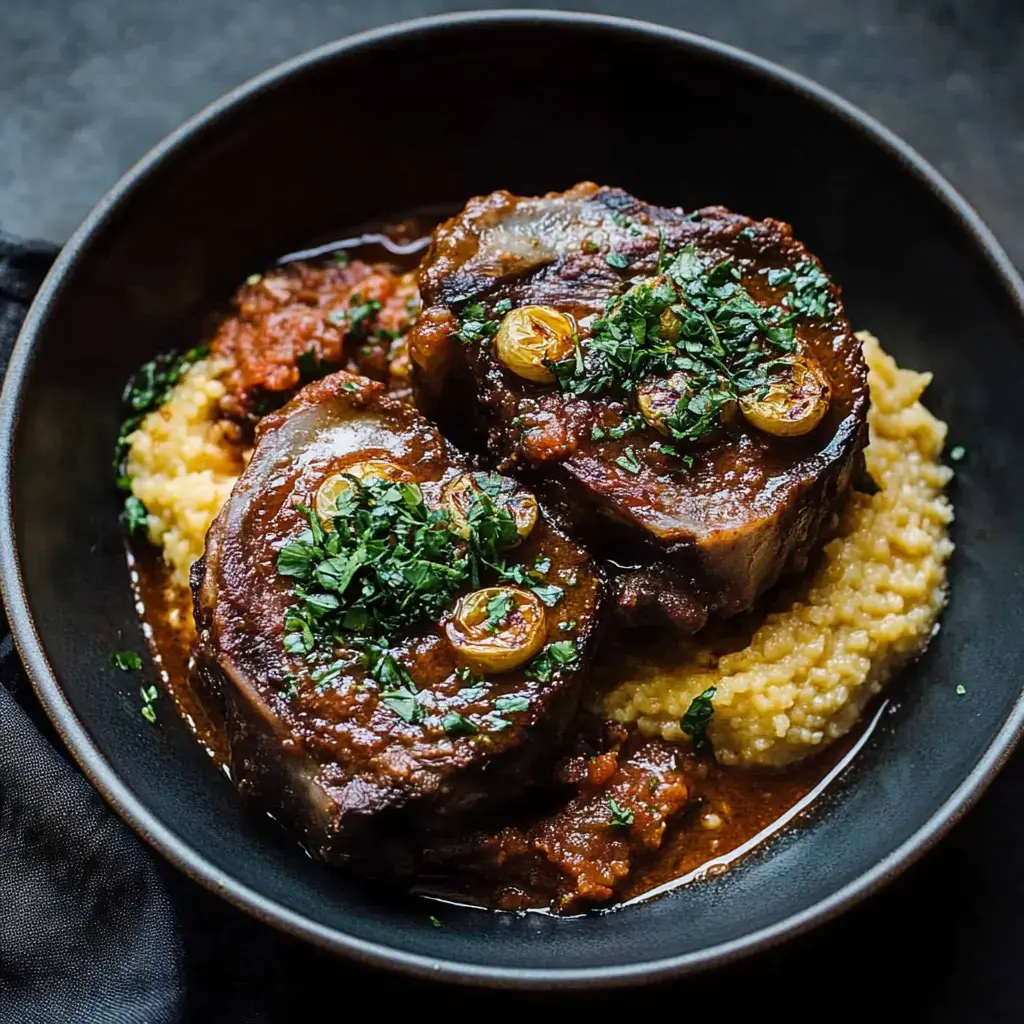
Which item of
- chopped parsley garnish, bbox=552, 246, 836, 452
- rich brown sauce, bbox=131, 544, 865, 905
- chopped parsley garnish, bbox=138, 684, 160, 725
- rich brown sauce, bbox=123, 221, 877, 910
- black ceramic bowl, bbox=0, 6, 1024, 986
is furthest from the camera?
chopped parsley garnish, bbox=138, 684, 160, 725

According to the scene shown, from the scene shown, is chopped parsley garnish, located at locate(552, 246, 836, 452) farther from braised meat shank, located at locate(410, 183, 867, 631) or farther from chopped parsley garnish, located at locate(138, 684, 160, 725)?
chopped parsley garnish, located at locate(138, 684, 160, 725)

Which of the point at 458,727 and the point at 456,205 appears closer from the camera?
the point at 458,727

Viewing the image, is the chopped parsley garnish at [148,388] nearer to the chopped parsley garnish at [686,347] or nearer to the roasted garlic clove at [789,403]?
the chopped parsley garnish at [686,347]

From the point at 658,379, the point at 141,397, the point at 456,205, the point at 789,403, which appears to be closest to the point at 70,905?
the point at 141,397

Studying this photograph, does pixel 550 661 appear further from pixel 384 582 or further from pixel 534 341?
pixel 534 341

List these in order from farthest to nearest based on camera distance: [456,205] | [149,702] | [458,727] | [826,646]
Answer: [456,205] → [149,702] → [826,646] → [458,727]

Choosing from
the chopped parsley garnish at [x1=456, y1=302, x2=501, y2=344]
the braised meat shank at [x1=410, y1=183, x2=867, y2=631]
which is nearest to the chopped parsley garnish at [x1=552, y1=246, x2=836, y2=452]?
the braised meat shank at [x1=410, y1=183, x2=867, y2=631]
